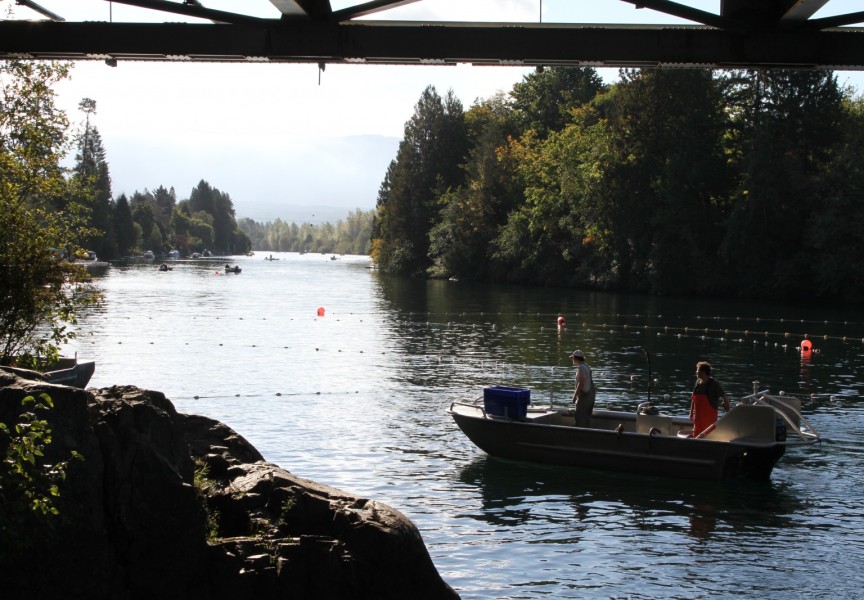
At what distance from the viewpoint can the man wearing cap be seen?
72.2 feet

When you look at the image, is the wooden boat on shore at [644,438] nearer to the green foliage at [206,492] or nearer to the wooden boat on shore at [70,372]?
the wooden boat on shore at [70,372]

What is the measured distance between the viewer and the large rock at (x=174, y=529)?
Result: 31.8 feet

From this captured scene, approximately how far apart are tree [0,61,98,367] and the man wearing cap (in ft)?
33.9

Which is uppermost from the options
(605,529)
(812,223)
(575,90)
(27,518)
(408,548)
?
(575,90)

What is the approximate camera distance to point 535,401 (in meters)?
30.1

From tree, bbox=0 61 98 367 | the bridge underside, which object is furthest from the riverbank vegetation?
the bridge underside

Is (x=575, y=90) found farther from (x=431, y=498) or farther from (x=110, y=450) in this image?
(x=110, y=450)

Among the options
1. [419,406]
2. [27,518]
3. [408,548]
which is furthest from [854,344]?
[27,518]

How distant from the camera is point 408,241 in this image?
13288cm

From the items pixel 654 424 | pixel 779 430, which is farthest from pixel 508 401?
pixel 779 430

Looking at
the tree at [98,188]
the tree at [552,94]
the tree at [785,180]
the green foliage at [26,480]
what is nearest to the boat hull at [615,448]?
the green foliage at [26,480]

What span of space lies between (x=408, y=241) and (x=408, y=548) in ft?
400

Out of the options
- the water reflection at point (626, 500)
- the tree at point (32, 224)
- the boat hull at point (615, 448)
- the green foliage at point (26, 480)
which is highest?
the tree at point (32, 224)

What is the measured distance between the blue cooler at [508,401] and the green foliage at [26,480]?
1381cm
